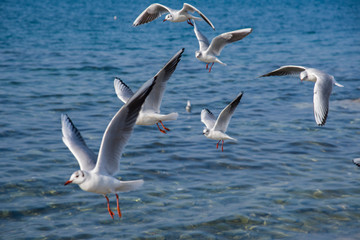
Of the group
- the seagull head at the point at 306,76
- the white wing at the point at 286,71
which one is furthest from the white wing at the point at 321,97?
the white wing at the point at 286,71

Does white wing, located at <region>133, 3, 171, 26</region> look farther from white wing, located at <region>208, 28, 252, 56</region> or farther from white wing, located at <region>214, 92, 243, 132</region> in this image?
white wing, located at <region>214, 92, 243, 132</region>

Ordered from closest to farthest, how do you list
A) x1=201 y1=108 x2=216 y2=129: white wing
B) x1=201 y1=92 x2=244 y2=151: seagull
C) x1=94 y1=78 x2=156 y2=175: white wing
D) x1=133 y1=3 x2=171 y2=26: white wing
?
x1=94 y1=78 x2=156 y2=175: white wing < x1=201 y1=92 x2=244 y2=151: seagull < x1=201 y1=108 x2=216 y2=129: white wing < x1=133 y1=3 x2=171 y2=26: white wing

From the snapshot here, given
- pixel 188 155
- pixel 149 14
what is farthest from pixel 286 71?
pixel 188 155

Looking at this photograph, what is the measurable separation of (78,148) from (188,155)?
18.9 ft

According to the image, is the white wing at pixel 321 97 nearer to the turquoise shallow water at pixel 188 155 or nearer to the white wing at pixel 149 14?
the turquoise shallow water at pixel 188 155

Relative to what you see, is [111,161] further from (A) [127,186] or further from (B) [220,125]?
(B) [220,125]

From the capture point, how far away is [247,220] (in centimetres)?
1026

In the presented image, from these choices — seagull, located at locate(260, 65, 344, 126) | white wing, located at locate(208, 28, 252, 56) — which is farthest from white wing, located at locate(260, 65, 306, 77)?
white wing, located at locate(208, 28, 252, 56)

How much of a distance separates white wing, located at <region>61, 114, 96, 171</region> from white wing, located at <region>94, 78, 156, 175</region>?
36 centimetres

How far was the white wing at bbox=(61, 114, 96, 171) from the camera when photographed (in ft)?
25.6

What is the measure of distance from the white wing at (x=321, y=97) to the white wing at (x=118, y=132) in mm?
3042

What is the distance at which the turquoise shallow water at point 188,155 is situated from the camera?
1018 centimetres

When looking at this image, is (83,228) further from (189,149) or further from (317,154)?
(317,154)

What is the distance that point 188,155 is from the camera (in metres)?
13.6
